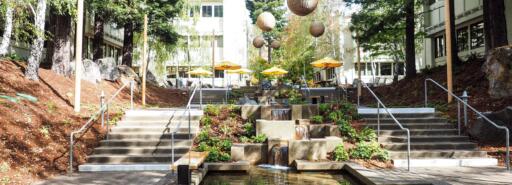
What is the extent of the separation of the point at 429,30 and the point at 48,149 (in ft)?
100

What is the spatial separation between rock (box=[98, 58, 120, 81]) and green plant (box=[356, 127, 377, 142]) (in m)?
14.4

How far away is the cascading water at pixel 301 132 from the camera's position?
46.1 feet

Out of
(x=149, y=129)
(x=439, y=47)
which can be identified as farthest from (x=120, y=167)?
(x=439, y=47)

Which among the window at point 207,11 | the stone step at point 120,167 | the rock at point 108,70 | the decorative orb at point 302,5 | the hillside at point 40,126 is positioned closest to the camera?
the hillside at point 40,126

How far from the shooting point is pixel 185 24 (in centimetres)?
4406

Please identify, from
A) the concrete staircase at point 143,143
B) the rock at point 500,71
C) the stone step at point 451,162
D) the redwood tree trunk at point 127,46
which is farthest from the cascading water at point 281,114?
the redwood tree trunk at point 127,46

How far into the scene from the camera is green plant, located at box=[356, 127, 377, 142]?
12.9m

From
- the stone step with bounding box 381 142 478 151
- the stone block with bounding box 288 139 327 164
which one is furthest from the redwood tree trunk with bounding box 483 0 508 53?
the stone block with bounding box 288 139 327 164

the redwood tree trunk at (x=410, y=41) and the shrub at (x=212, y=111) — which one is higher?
the redwood tree trunk at (x=410, y=41)

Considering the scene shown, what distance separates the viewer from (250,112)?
15250 millimetres

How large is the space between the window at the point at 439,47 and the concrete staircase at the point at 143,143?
80.9ft

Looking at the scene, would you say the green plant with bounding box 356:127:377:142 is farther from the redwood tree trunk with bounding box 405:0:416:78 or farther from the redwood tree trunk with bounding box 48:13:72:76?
the redwood tree trunk with bounding box 405:0:416:78

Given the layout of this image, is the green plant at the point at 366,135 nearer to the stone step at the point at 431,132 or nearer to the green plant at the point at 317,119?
the stone step at the point at 431,132

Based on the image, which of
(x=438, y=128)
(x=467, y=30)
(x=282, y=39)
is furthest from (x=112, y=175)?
(x=282, y=39)
